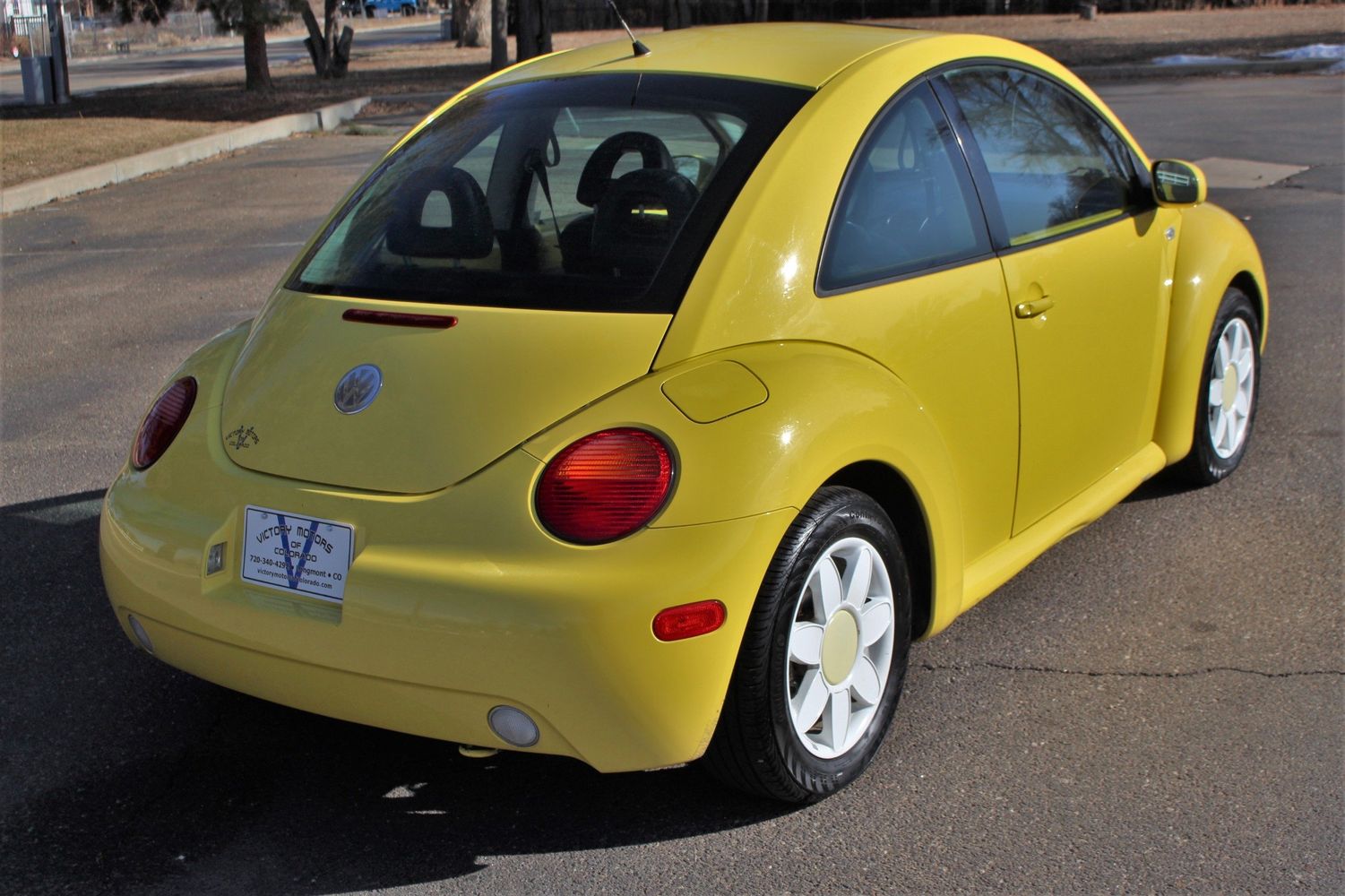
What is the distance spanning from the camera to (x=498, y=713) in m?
2.82

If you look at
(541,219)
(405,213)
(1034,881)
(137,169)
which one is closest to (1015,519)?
(1034,881)

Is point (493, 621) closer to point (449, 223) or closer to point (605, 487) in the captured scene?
point (605, 487)

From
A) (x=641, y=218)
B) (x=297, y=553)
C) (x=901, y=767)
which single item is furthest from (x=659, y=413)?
(x=901, y=767)

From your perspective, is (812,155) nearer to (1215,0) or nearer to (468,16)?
(468,16)

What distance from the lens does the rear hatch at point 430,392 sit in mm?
2965

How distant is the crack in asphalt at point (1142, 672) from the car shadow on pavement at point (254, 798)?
914mm

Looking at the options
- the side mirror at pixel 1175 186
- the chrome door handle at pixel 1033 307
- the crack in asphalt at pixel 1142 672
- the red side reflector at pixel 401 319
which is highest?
the side mirror at pixel 1175 186

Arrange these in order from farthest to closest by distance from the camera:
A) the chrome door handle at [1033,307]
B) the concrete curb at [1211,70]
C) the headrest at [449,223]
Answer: the concrete curb at [1211,70] < the chrome door handle at [1033,307] < the headrest at [449,223]

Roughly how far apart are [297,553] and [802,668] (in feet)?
3.61

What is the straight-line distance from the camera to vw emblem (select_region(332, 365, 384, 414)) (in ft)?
10.2

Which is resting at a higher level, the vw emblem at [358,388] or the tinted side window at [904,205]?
the tinted side window at [904,205]

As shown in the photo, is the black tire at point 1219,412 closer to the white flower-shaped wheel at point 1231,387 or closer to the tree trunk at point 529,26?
the white flower-shaped wheel at point 1231,387

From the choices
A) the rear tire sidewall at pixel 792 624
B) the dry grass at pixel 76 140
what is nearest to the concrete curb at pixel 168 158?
the dry grass at pixel 76 140

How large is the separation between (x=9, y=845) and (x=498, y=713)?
3.84ft
